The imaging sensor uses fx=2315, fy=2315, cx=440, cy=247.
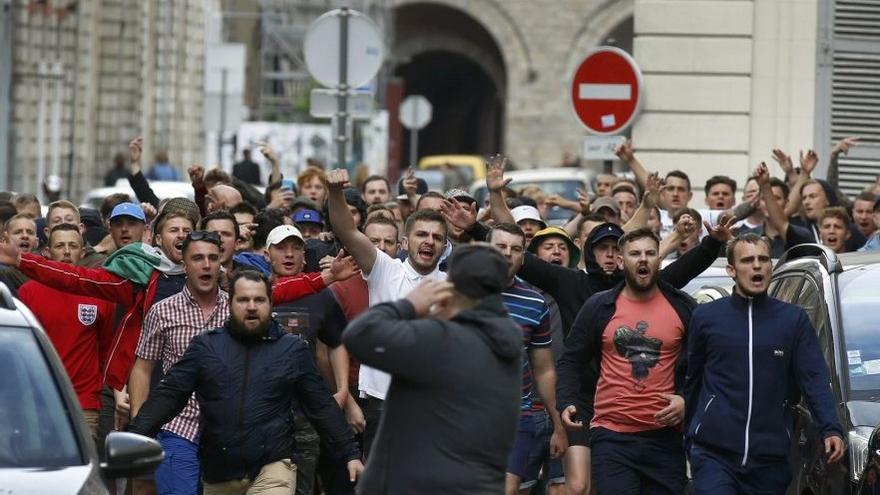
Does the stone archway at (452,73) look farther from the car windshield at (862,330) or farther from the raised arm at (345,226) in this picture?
the car windshield at (862,330)

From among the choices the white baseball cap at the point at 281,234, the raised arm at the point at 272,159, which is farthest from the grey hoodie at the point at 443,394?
the raised arm at the point at 272,159

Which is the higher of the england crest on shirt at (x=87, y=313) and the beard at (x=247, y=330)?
the beard at (x=247, y=330)

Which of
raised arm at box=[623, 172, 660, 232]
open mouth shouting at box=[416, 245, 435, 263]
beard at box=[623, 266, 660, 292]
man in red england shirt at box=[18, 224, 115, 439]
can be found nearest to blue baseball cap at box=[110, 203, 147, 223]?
man in red england shirt at box=[18, 224, 115, 439]

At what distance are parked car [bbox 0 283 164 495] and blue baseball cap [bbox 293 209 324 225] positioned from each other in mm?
6103

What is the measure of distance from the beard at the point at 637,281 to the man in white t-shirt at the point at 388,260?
0.94 meters

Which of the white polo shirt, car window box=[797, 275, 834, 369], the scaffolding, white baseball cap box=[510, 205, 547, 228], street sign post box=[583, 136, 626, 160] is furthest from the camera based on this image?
the scaffolding

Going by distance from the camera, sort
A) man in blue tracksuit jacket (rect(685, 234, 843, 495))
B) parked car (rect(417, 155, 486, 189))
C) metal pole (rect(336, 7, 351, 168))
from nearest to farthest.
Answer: man in blue tracksuit jacket (rect(685, 234, 843, 495))
metal pole (rect(336, 7, 351, 168))
parked car (rect(417, 155, 486, 189))

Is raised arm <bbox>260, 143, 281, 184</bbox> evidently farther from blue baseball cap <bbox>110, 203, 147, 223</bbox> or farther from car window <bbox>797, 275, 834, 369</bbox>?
car window <bbox>797, 275, 834, 369</bbox>

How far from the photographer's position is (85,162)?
4028cm

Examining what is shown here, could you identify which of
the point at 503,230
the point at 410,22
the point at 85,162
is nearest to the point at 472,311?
the point at 503,230

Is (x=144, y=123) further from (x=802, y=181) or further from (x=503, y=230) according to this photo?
(x=503, y=230)

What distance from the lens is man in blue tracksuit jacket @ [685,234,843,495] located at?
10180 millimetres

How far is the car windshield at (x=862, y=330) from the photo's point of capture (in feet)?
33.8

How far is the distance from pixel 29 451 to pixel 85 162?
32816 mm
